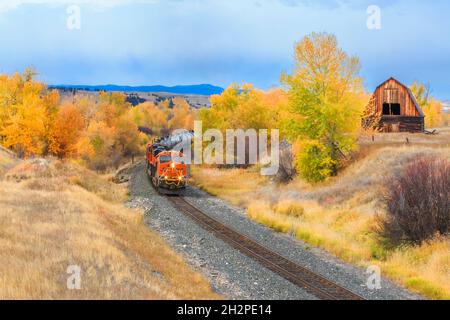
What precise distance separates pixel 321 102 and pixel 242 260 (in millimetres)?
20606

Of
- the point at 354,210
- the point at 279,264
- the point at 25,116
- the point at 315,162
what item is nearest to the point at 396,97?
the point at 315,162

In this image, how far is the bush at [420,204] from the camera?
1972 cm

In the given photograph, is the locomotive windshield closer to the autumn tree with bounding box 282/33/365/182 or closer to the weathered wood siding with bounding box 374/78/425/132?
the autumn tree with bounding box 282/33/365/182

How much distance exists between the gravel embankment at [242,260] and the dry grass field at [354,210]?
88cm

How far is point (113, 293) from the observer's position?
11.0 metres

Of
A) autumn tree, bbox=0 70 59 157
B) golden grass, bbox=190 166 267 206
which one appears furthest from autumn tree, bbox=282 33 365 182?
autumn tree, bbox=0 70 59 157

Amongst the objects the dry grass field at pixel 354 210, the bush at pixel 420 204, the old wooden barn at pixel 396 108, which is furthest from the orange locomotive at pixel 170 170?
the old wooden barn at pixel 396 108

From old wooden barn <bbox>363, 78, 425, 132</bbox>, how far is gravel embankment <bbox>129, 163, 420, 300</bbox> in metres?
28.7

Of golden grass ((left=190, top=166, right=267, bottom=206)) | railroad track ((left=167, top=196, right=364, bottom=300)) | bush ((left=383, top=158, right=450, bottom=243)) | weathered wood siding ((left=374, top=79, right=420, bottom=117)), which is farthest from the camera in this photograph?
weathered wood siding ((left=374, top=79, right=420, bottom=117))

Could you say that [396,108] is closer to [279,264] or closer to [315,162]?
[315,162]

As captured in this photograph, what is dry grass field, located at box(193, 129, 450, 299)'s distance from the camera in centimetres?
1745

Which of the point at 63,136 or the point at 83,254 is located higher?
the point at 63,136

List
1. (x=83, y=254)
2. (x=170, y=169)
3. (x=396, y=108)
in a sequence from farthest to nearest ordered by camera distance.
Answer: (x=396, y=108)
(x=170, y=169)
(x=83, y=254)

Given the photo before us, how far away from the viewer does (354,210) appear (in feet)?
88.3
